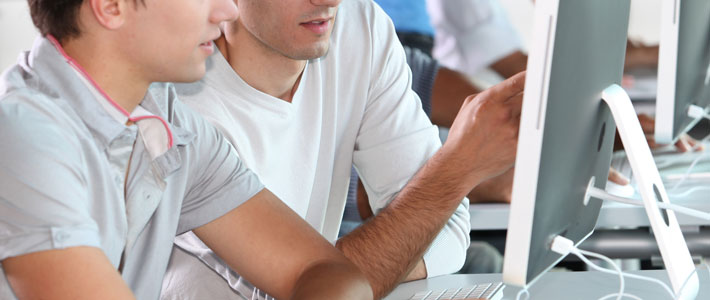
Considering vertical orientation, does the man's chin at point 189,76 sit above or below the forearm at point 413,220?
above

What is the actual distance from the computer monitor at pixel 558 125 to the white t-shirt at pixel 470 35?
2.02 m

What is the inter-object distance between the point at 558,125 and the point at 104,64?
0.46m

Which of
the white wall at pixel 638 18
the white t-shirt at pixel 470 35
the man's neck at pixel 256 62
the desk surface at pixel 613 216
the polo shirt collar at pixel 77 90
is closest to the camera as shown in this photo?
the polo shirt collar at pixel 77 90

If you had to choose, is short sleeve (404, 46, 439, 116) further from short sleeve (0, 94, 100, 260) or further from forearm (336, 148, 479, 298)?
short sleeve (0, 94, 100, 260)

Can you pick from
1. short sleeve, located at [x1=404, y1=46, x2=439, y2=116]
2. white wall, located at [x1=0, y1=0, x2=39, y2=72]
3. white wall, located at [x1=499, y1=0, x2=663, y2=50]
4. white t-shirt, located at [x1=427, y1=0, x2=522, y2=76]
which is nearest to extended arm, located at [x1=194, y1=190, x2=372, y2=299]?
short sleeve, located at [x1=404, y1=46, x2=439, y2=116]

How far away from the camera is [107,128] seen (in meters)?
0.90

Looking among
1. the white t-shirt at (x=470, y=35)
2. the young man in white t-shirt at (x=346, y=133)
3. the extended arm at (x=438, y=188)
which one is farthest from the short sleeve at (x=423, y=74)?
the extended arm at (x=438, y=188)

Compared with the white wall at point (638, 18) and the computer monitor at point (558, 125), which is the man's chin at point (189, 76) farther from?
the white wall at point (638, 18)

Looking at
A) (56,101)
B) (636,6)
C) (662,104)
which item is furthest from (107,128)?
(636,6)

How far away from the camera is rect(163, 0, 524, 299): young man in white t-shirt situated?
4.12 ft

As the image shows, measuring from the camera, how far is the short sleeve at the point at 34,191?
78 cm

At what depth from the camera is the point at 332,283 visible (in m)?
1.07

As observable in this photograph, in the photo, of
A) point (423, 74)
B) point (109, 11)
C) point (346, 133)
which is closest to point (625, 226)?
point (346, 133)

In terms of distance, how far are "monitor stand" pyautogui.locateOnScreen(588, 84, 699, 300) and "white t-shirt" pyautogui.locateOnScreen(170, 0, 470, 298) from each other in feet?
1.53
